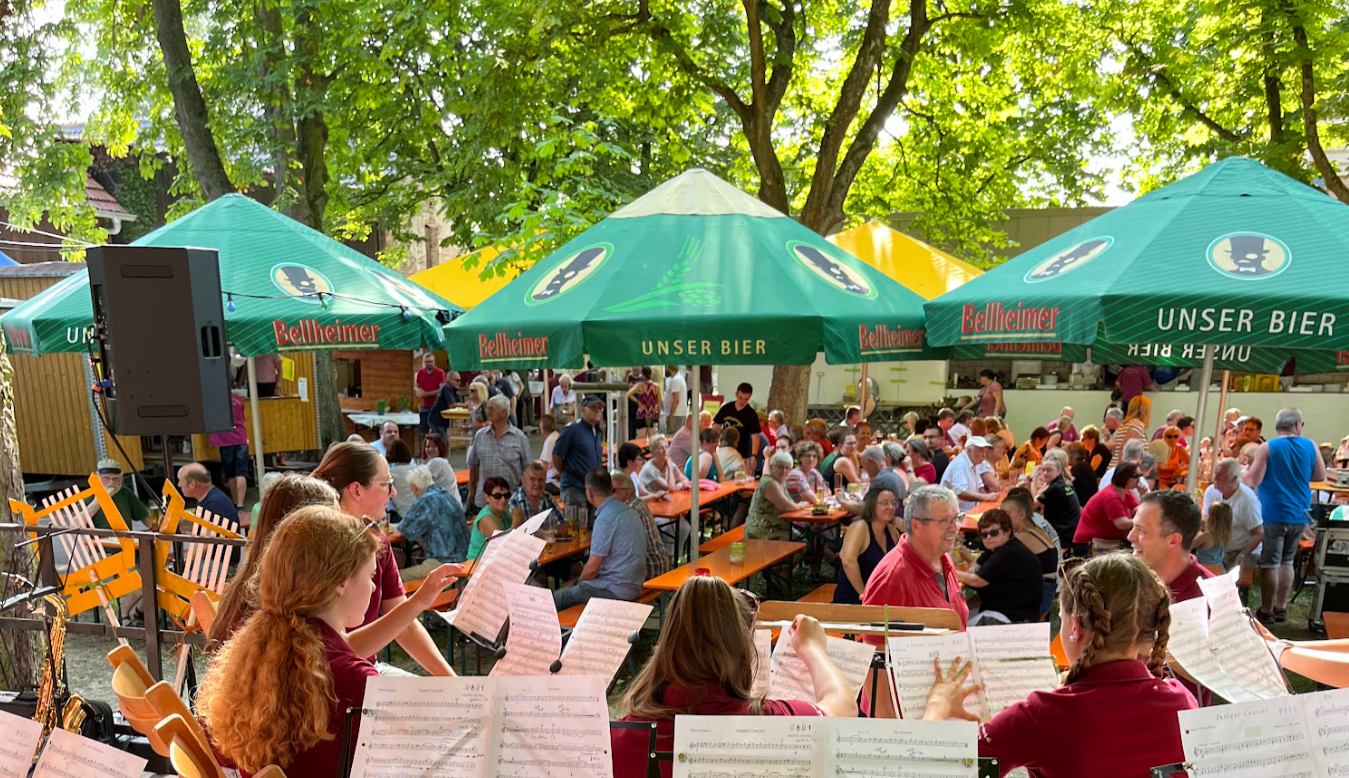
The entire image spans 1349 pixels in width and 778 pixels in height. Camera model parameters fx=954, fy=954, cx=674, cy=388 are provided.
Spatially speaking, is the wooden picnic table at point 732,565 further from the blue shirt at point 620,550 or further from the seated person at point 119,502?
the seated person at point 119,502

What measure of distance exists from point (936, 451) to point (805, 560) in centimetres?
220

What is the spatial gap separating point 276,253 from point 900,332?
189 inches

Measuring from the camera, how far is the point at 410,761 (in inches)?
94.3

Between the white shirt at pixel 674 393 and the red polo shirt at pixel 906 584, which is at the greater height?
the red polo shirt at pixel 906 584

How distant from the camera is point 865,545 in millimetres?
5980

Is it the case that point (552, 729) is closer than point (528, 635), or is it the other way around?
point (552, 729)

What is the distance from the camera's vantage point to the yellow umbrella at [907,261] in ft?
37.3

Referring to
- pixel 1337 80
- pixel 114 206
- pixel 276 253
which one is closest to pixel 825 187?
pixel 1337 80

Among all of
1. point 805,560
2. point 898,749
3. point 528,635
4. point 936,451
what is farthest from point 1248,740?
point 936,451

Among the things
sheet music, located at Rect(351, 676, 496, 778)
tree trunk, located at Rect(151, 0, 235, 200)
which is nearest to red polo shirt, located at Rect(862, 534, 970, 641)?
sheet music, located at Rect(351, 676, 496, 778)

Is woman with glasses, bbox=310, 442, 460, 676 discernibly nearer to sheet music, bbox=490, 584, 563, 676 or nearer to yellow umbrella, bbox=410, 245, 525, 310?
sheet music, bbox=490, 584, 563, 676

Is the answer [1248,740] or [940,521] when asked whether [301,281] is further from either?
[1248,740]

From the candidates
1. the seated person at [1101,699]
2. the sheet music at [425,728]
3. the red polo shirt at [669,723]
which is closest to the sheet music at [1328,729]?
the seated person at [1101,699]

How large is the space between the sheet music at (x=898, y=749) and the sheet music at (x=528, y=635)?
4.36ft
